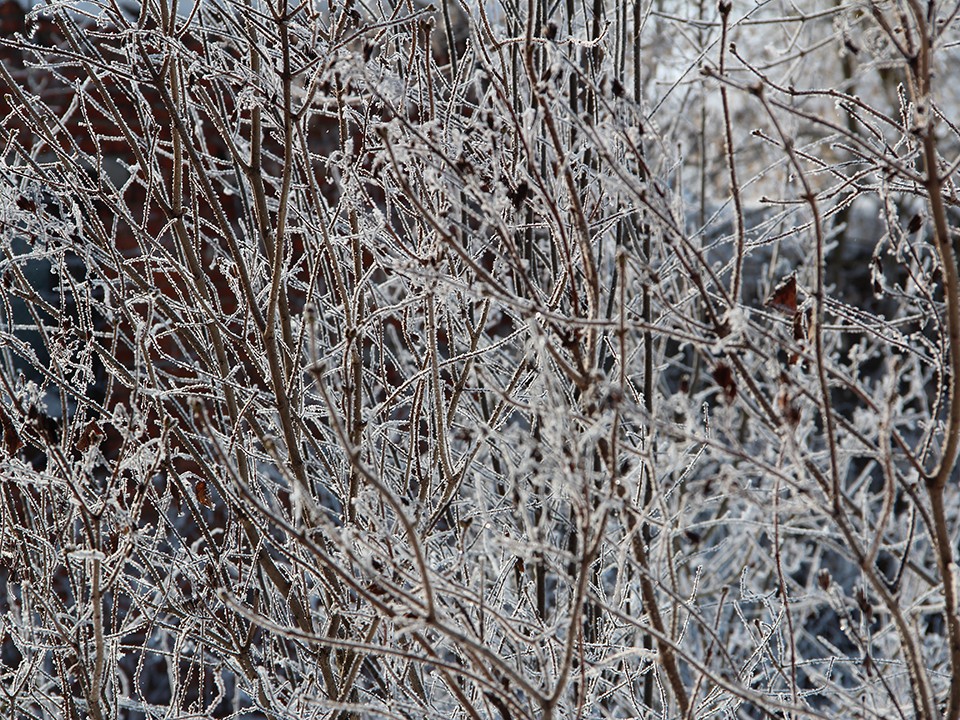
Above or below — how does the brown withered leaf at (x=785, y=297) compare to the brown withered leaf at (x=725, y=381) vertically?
above

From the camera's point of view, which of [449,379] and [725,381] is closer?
[725,381]

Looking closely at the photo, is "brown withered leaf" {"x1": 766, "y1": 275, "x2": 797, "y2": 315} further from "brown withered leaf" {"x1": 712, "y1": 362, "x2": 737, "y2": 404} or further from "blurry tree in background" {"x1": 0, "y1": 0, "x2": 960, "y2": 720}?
"brown withered leaf" {"x1": 712, "y1": 362, "x2": 737, "y2": 404}

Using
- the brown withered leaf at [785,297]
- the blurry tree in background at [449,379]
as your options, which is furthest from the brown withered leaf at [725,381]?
the brown withered leaf at [785,297]

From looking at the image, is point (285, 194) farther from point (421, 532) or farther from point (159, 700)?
point (159, 700)

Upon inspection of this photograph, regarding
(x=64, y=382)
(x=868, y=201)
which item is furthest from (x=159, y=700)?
(x=868, y=201)

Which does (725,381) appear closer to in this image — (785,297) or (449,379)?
(785,297)

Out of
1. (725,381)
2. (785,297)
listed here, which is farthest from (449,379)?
(725,381)

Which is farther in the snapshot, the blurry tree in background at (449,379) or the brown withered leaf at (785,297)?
the brown withered leaf at (785,297)

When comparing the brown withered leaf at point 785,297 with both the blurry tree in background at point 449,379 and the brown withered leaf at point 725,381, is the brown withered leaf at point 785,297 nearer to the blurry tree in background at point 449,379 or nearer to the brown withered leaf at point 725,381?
the blurry tree in background at point 449,379

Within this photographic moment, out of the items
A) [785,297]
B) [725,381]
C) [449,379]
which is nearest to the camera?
[725,381]

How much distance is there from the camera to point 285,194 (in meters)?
1.63

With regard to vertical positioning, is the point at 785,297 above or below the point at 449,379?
above

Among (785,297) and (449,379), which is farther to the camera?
(449,379)

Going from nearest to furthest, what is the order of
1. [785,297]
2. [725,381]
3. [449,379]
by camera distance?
[725,381] → [785,297] → [449,379]
